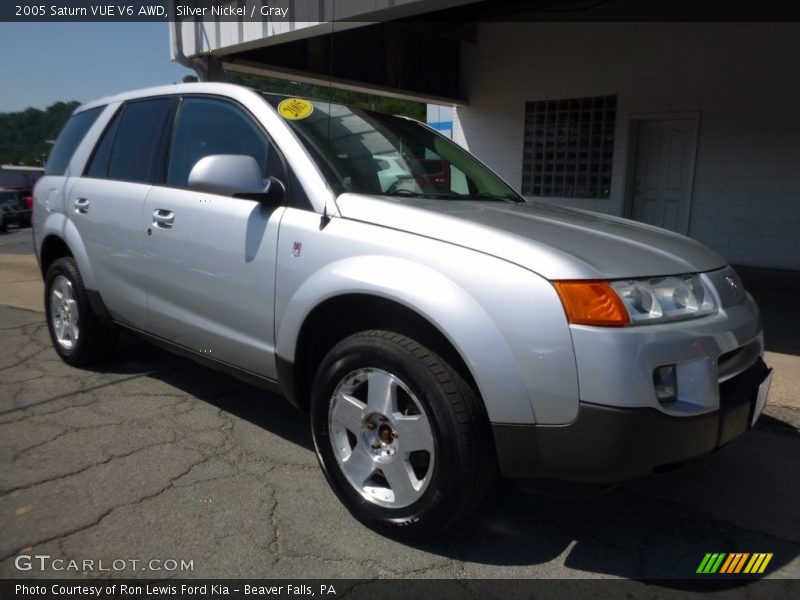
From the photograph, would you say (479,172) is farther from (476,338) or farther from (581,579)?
(581,579)

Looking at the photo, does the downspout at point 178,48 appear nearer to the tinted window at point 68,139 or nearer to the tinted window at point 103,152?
the tinted window at point 68,139

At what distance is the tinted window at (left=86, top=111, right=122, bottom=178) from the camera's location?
4258 millimetres

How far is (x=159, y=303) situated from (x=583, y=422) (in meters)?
2.48

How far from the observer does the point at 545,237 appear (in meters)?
2.48

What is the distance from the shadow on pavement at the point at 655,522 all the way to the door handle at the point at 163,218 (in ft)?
4.36

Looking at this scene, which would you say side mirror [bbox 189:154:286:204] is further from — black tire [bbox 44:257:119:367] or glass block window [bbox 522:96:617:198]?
glass block window [bbox 522:96:617:198]

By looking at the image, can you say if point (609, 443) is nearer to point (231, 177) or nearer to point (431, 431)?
point (431, 431)

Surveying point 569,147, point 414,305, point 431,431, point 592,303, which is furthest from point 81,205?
Result: point 569,147

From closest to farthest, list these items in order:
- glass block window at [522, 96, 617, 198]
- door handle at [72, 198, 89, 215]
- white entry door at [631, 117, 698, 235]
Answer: door handle at [72, 198, 89, 215] < white entry door at [631, 117, 698, 235] < glass block window at [522, 96, 617, 198]

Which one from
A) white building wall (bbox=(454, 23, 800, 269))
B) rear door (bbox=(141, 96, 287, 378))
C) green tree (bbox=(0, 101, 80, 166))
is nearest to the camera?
rear door (bbox=(141, 96, 287, 378))

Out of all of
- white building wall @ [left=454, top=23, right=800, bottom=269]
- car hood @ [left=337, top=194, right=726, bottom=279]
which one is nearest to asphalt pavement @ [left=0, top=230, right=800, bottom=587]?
car hood @ [left=337, top=194, right=726, bottom=279]

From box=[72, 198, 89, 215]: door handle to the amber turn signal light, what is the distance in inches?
130

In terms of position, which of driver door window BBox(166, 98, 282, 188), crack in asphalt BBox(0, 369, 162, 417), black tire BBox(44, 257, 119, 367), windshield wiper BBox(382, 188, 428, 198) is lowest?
crack in asphalt BBox(0, 369, 162, 417)

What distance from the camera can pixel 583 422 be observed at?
7.03 ft
